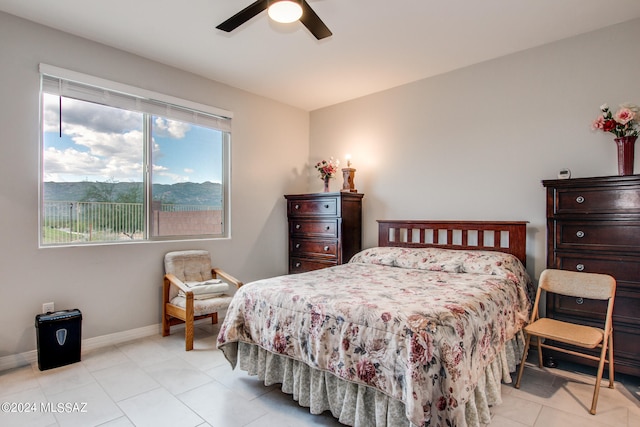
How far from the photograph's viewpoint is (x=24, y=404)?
7.03 feet

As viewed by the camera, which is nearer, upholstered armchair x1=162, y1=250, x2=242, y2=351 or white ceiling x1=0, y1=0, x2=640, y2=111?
white ceiling x1=0, y1=0, x2=640, y2=111

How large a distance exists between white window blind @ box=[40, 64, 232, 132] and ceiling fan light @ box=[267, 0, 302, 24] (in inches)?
77.3

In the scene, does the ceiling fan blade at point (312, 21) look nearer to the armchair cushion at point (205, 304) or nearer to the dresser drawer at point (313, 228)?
the dresser drawer at point (313, 228)

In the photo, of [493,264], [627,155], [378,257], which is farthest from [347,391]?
[627,155]

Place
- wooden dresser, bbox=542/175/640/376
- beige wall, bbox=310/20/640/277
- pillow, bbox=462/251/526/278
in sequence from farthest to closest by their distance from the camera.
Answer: beige wall, bbox=310/20/640/277
pillow, bbox=462/251/526/278
wooden dresser, bbox=542/175/640/376

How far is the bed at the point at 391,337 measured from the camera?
1.56 metres

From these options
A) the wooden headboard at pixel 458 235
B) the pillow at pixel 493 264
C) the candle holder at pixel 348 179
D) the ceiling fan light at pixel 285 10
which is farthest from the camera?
the candle holder at pixel 348 179

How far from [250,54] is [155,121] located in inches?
47.9

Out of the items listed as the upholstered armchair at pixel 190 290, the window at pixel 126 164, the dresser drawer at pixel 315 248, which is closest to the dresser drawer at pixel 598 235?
the dresser drawer at pixel 315 248

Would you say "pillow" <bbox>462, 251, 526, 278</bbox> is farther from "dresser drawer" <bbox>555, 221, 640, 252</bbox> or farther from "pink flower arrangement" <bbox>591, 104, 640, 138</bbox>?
"pink flower arrangement" <bbox>591, 104, 640, 138</bbox>

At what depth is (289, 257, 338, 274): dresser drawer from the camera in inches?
163

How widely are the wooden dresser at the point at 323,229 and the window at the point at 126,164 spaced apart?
0.92 m

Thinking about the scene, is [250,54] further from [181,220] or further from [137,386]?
[137,386]

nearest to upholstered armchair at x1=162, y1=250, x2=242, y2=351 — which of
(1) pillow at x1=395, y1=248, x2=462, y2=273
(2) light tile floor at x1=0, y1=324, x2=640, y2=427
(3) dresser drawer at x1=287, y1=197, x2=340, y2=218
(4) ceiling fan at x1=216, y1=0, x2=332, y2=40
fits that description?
(2) light tile floor at x1=0, y1=324, x2=640, y2=427
